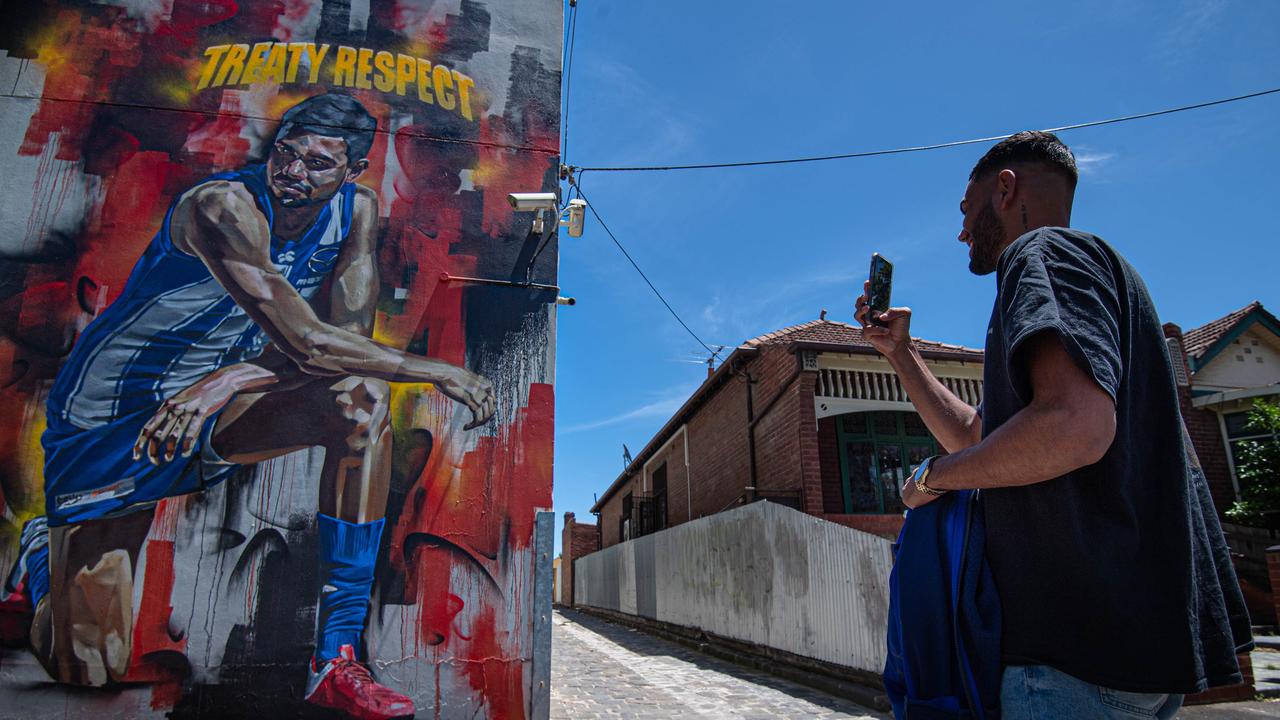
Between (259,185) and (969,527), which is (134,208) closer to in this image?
(259,185)

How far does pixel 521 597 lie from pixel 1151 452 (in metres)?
4.76

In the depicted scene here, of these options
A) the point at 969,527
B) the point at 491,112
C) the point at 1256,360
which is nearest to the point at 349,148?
the point at 491,112

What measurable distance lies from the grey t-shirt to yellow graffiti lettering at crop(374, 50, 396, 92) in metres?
5.98

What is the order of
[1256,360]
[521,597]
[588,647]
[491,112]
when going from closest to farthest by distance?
[521,597] < [491,112] < [588,647] < [1256,360]

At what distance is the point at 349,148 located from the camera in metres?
6.19

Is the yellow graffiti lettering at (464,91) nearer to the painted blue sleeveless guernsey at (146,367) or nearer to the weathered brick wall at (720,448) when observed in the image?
the painted blue sleeveless guernsey at (146,367)

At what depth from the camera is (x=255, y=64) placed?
20.3 feet

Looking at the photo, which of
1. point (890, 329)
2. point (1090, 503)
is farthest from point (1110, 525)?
point (890, 329)

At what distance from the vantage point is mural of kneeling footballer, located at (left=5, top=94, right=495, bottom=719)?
5152mm

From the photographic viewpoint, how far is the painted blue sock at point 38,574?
5117 millimetres

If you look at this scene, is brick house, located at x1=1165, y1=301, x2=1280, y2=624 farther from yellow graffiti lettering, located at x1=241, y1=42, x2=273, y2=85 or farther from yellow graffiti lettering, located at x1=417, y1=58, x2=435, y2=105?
yellow graffiti lettering, located at x1=241, y1=42, x2=273, y2=85

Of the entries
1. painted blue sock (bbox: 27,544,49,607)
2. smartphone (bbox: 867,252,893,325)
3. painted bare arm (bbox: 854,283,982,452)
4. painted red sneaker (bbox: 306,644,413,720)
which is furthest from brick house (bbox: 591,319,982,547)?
painted bare arm (bbox: 854,283,982,452)

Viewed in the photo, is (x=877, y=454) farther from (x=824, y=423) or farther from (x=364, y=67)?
(x=364, y=67)

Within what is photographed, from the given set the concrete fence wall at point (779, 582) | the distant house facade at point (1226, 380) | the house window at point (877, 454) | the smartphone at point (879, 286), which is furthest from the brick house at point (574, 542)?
the smartphone at point (879, 286)
